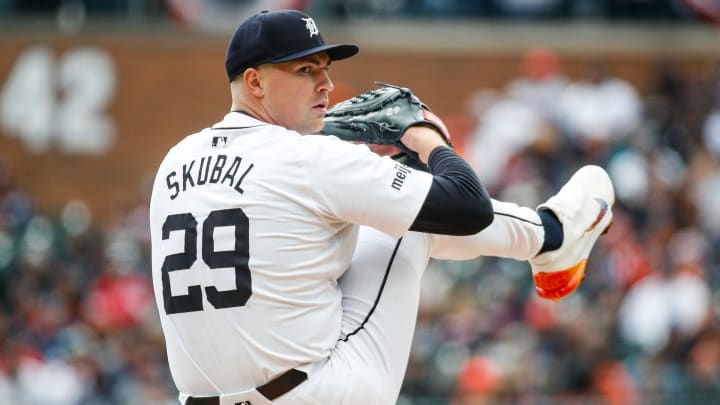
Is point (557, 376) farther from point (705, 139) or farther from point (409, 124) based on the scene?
point (409, 124)

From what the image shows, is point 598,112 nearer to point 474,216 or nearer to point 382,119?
point 382,119

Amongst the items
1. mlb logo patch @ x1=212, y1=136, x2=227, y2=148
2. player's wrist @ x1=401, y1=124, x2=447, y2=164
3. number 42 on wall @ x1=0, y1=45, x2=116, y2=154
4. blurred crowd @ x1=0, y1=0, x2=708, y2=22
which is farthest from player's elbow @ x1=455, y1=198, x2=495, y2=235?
number 42 on wall @ x1=0, y1=45, x2=116, y2=154

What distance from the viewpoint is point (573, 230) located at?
4.38 metres

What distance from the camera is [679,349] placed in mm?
9453

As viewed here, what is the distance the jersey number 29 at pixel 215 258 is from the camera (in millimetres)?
3824

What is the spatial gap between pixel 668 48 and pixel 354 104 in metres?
10.3

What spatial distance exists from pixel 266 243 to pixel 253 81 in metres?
0.51

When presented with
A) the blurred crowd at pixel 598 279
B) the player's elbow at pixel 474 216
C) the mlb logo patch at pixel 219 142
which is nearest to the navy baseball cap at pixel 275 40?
the mlb logo patch at pixel 219 142

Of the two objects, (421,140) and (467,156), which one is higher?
(421,140)

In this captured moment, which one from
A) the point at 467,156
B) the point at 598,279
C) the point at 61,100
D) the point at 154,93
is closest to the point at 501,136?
the point at 467,156

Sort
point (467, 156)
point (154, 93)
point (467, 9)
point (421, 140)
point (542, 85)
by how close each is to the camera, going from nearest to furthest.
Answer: point (421, 140)
point (467, 156)
point (542, 85)
point (467, 9)
point (154, 93)

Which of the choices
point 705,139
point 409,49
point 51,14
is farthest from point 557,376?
point 51,14

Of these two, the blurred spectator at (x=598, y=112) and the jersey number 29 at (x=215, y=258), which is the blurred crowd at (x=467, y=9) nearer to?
the blurred spectator at (x=598, y=112)

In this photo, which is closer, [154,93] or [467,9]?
[467,9]
